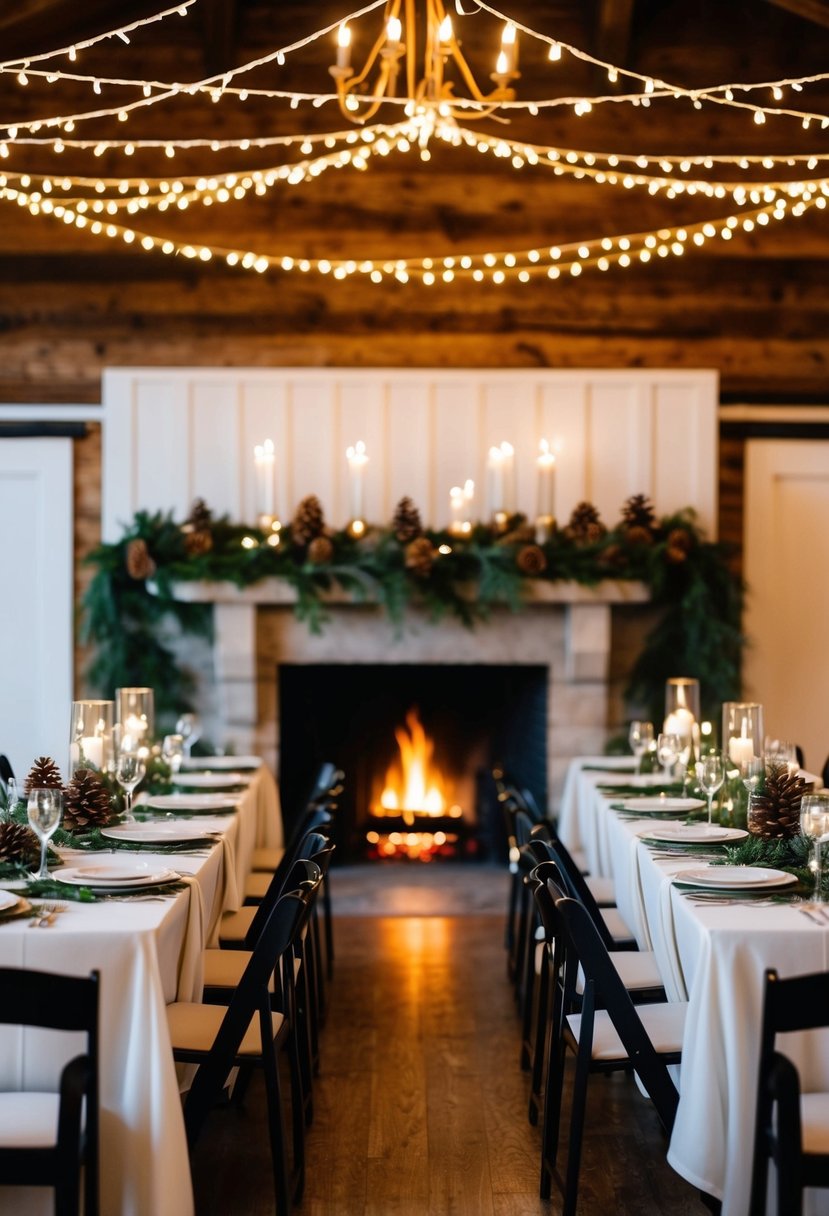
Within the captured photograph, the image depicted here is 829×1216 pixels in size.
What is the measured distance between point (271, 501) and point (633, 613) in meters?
2.07

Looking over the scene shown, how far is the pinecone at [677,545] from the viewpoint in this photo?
22.3ft

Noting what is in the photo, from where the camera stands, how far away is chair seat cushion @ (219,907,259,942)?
424 centimetres

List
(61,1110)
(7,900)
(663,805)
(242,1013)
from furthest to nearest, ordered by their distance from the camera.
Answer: (663,805), (242,1013), (7,900), (61,1110)

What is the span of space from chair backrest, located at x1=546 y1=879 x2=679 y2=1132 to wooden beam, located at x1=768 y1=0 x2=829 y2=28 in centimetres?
463

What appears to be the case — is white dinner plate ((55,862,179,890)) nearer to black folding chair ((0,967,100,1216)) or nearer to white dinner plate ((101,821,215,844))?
white dinner plate ((101,821,215,844))

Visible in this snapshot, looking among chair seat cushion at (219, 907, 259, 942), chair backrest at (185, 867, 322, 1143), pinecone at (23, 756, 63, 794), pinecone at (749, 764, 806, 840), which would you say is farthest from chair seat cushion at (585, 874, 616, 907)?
pinecone at (23, 756, 63, 794)

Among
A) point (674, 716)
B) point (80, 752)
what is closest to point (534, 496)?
point (674, 716)

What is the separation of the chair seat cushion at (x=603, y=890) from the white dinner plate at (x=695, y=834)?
0.66 metres

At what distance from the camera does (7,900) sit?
2914mm

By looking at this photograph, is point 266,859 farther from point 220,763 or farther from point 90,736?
point 90,736

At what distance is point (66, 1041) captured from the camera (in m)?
→ 2.77

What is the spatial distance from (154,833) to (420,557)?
9.82 ft

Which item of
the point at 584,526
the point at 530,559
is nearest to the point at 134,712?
the point at 530,559

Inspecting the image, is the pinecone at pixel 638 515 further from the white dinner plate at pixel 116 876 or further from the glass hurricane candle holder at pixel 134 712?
the white dinner plate at pixel 116 876
